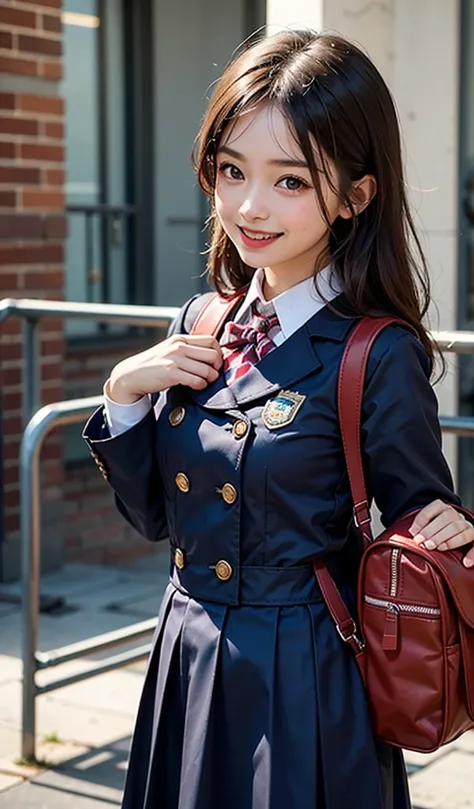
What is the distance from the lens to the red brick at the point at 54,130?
5488mm

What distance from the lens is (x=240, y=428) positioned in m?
1.92

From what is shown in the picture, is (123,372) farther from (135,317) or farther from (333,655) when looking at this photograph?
(135,317)

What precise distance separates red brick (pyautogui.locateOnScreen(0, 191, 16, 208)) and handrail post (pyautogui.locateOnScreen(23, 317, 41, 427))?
4.55 ft

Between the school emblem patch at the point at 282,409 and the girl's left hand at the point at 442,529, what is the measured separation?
0.23m

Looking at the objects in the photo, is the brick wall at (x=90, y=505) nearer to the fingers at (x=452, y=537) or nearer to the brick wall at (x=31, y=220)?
the brick wall at (x=31, y=220)

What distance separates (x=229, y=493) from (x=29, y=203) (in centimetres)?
373

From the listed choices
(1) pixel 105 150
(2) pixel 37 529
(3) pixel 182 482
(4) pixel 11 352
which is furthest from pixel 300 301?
(1) pixel 105 150

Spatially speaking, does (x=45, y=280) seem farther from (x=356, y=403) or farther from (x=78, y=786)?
(x=356, y=403)

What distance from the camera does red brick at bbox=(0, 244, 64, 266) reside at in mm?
5320

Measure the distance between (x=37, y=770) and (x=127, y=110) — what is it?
402 centimetres

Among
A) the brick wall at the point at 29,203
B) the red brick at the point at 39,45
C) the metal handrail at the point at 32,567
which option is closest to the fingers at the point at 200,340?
the metal handrail at the point at 32,567

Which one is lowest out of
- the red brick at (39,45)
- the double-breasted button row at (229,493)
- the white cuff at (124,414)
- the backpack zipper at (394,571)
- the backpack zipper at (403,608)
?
the backpack zipper at (403,608)

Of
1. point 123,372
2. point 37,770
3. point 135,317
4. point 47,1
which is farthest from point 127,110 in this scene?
point 123,372

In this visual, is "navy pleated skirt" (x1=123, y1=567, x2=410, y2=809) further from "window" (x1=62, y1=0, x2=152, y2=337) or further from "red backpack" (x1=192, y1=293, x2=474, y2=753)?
"window" (x1=62, y1=0, x2=152, y2=337)
